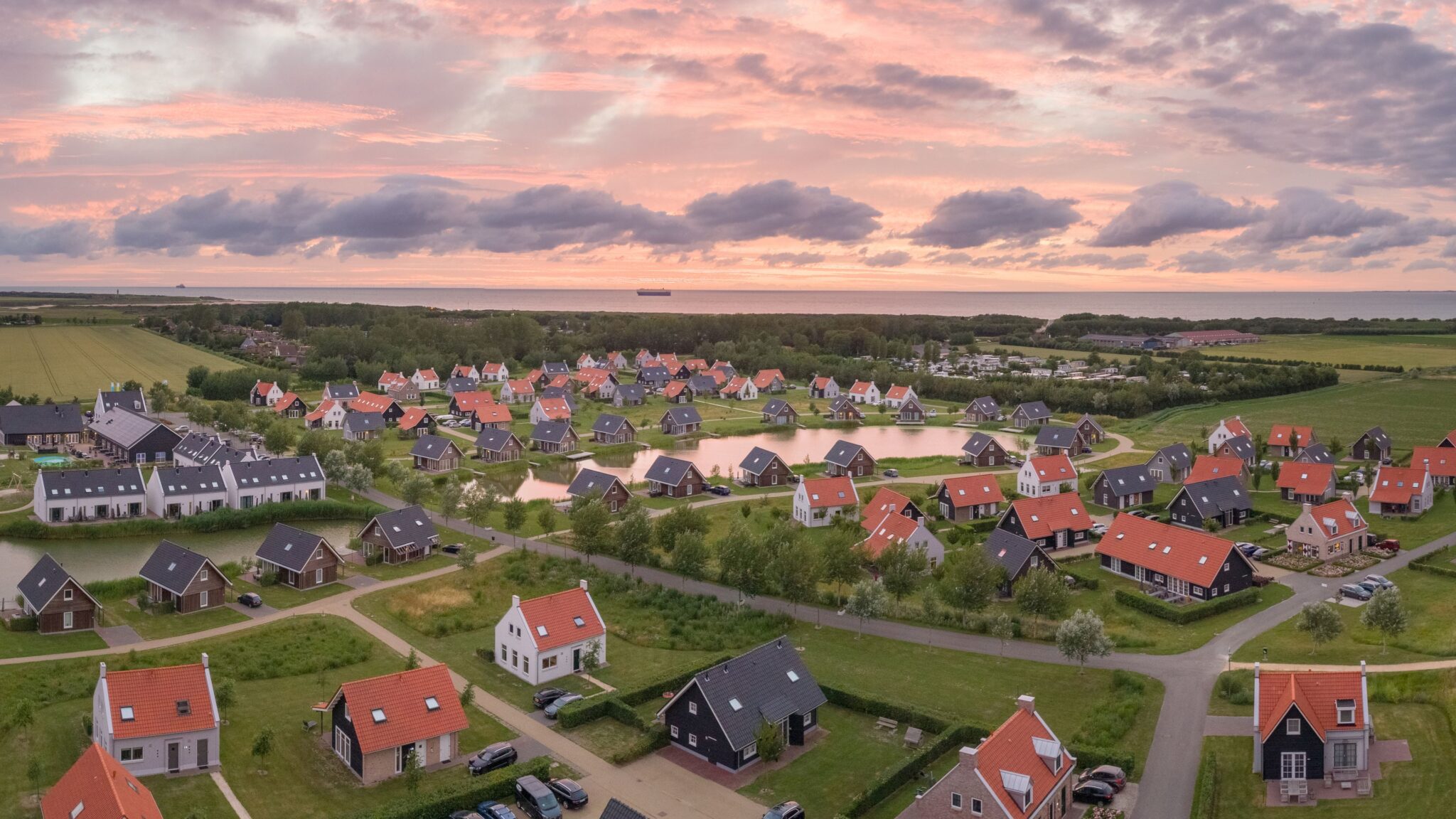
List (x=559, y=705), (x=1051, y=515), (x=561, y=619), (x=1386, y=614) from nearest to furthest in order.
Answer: (x=559, y=705), (x=1386, y=614), (x=561, y=619), (x=1051, y=515)

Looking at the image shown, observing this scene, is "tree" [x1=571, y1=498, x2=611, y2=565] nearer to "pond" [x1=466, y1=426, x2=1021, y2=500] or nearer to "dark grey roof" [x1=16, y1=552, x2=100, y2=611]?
"pond" [x1=466, y1=426, x2=1021, y2=500]

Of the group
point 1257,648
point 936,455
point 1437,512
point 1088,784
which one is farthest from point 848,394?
point 1088,784

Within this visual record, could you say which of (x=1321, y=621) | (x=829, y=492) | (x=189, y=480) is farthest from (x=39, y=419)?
(x=1321, y=621)

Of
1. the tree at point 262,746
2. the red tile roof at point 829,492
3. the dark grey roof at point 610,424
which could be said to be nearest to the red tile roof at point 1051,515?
the red tile roof at point 829,492

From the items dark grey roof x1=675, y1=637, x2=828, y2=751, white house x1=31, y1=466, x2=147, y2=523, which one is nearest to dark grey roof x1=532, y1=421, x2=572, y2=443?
white house x1=31, y1=466, x2=147, y2=523

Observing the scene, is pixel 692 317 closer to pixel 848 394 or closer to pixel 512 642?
pixel 848 394

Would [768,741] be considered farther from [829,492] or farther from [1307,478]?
[1307,478]

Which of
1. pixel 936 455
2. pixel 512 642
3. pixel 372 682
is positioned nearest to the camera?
Result: pixel 372 682

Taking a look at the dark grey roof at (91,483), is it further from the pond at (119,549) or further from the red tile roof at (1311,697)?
the red tile roof at (1311,697)
